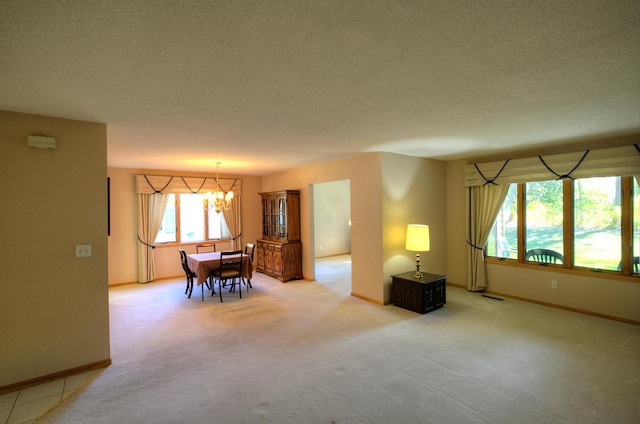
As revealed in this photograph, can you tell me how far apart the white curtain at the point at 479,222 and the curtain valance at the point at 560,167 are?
0.16 metres

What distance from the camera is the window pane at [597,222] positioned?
4090 mm

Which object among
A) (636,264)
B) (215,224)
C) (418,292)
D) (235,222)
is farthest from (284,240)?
(636,264)

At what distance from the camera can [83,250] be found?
2.93 m

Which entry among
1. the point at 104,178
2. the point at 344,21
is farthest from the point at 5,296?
the point at 344,21

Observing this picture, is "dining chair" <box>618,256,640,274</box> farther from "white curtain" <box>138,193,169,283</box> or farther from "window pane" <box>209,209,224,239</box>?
"white curtain" <box>138,193,169,283</box>

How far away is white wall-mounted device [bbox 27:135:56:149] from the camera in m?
2.71

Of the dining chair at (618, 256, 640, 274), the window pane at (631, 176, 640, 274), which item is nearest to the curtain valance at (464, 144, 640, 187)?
the window pane at (631, 176, 640, 274)

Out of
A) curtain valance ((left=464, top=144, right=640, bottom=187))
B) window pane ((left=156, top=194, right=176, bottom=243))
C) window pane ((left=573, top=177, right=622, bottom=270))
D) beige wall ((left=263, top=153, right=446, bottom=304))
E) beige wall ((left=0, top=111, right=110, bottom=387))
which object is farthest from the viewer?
window pane ((left=156, top=194, right=176, bottom=243))

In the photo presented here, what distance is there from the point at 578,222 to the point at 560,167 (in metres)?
0.86

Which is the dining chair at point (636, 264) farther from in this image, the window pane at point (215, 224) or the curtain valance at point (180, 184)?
the window pane at point (215, 224)

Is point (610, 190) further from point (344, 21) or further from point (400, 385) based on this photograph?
point (344, 21)


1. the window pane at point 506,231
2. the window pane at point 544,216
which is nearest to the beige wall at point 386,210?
the window pane at point 506,231

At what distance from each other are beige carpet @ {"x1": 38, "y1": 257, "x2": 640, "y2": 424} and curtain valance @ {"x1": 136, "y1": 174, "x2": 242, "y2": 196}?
8.94 ft

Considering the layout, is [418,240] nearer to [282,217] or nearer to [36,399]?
[282,217]
